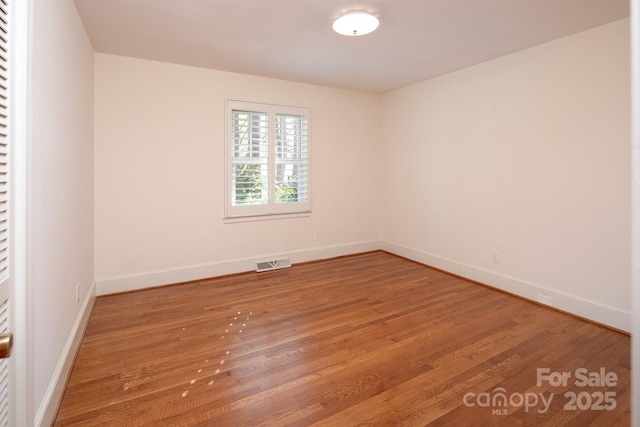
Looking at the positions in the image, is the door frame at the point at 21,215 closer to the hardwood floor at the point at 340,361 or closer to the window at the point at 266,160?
the hardwood floor at the point at 340,361

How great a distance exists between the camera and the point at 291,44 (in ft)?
9.66

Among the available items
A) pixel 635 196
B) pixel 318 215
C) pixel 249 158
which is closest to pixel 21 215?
pixel 635 196

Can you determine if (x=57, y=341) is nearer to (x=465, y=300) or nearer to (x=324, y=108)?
(x=465, y=300)

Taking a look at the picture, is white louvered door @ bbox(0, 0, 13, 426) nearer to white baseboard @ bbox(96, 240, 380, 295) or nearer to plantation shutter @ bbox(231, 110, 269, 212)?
white baseboard @ bbox(96, 240, 380, 295)

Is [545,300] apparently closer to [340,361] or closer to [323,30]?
[340,361]

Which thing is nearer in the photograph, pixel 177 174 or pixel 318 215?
pixel 177 174

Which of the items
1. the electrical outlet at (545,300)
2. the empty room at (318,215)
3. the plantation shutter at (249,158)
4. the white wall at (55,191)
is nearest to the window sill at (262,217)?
the empty room at (318,215)

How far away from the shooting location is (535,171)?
3037 mm

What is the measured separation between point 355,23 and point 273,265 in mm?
2922

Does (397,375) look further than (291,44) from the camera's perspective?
No

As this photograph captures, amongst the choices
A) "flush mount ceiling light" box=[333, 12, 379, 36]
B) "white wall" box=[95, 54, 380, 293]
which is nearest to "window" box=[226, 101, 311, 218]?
"white wall" box=[95, 54, 380, 293]

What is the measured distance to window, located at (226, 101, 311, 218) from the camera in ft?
12.7

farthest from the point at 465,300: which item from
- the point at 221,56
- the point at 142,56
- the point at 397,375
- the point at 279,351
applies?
the point at 142,56

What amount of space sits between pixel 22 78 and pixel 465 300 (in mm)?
3543
